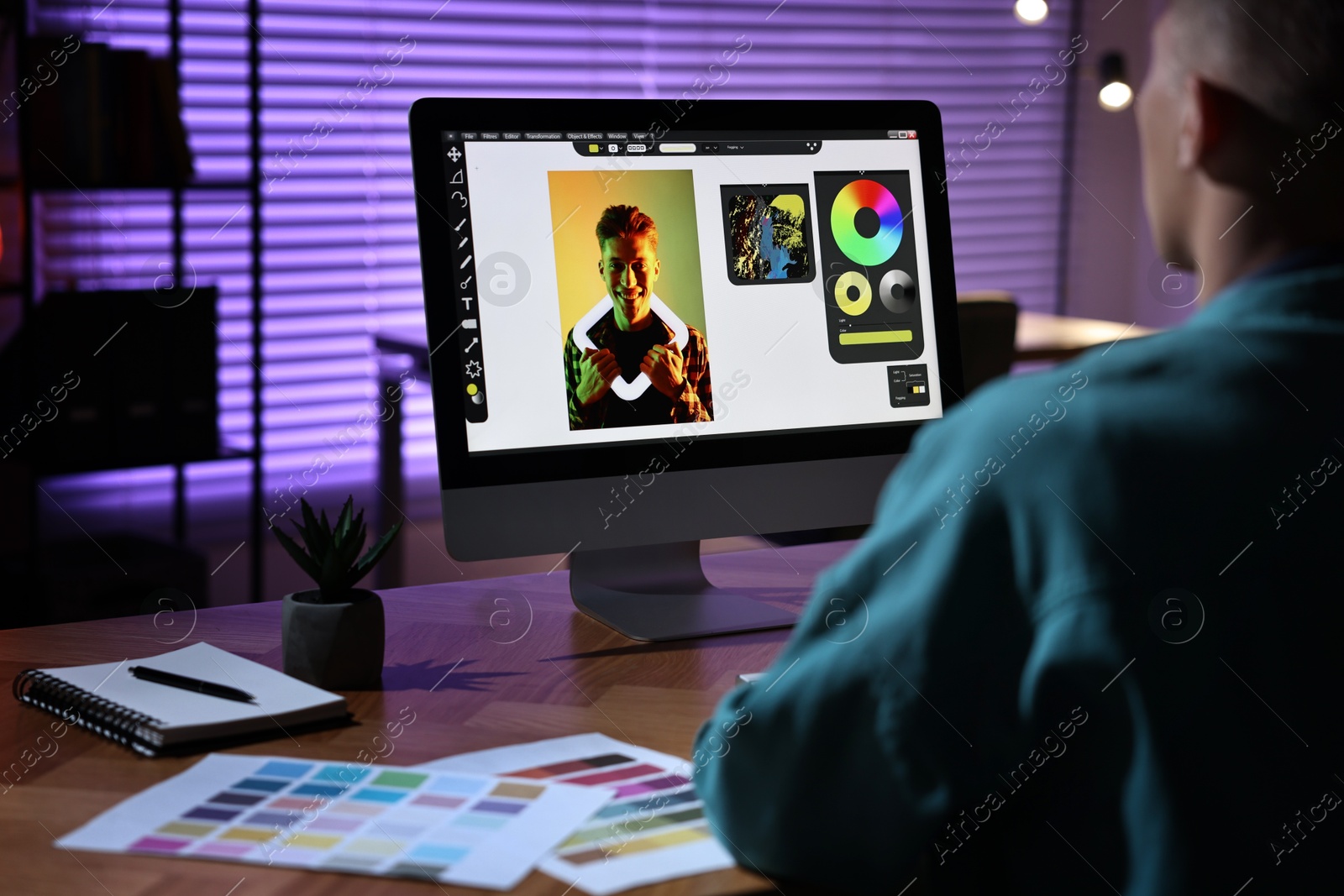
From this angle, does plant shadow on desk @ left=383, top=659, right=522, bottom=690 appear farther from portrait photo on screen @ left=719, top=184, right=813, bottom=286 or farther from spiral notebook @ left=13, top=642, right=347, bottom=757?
portrait photo on screen @ left=719, top=184, right=813, bottom=286

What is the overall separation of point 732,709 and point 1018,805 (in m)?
0.17

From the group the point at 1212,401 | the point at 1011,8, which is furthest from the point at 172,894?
the point at 1011,8

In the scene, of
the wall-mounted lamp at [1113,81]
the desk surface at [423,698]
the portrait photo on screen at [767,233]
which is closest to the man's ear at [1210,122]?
the desk surface at [423,698]

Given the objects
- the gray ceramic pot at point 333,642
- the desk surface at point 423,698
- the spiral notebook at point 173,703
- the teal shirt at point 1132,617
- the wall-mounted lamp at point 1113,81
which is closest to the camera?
the teal shirt at point 1132,617

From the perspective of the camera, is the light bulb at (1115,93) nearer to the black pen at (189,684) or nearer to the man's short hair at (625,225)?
the man's short hair at (625,225)

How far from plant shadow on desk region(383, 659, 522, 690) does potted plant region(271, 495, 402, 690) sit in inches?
0.8

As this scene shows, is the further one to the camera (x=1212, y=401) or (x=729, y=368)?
(x=729, y=368)

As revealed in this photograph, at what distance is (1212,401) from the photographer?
59cm

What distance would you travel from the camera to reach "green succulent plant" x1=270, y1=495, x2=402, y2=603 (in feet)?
3.71

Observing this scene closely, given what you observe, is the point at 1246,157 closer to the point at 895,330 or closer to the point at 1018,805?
the point at 1018,805

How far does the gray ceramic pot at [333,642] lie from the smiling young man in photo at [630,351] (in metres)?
0.29

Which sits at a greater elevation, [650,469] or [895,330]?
[895,330]

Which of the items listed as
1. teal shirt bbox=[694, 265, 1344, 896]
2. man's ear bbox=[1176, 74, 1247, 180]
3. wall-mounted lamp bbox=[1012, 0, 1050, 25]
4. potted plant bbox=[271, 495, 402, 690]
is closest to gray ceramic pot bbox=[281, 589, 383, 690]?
potted plant bbox=[271, 495, 402, 690]

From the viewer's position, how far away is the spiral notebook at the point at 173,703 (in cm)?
97
